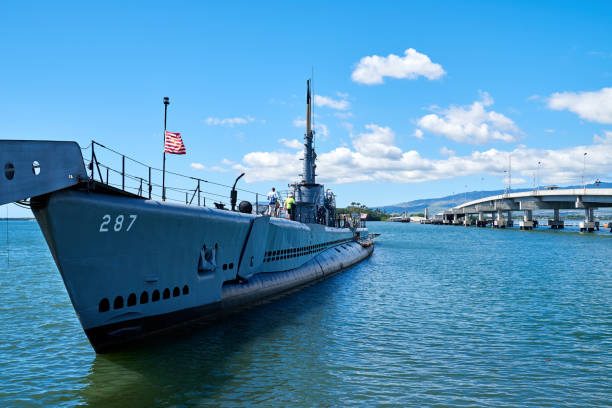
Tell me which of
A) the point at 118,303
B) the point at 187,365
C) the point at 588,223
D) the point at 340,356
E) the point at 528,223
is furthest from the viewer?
the point at 528,223

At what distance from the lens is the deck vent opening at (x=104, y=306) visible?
1066cm

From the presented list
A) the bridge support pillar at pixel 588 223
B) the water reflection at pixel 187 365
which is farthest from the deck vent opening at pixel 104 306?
the bridge support pillar at pixel 588 223

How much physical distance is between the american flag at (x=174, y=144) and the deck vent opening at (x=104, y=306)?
199 inches

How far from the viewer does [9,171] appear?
323 inches

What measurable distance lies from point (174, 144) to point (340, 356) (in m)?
8.19

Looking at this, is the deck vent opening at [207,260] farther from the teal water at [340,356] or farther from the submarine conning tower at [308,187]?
the submarine conning tower at [308,187]

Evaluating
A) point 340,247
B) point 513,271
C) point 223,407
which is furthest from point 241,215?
point 513,271

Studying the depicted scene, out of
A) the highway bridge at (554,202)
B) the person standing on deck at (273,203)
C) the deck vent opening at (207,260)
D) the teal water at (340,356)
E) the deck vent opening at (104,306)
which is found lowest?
the teal water at (340,356)

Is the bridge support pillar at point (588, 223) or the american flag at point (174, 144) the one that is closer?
the american flag at point (174, 144)

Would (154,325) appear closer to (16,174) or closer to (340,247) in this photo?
(16,174)

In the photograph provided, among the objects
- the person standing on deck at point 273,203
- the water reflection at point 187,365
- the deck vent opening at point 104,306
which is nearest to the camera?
the water reflection at point 187,365

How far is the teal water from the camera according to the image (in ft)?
30.7

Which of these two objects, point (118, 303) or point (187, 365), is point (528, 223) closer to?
point (187, 365)

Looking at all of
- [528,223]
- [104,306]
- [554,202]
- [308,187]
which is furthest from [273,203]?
[528,223]
